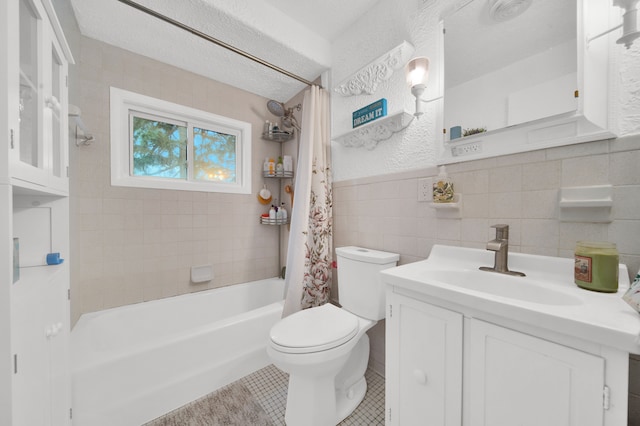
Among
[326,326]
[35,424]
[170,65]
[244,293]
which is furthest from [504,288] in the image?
[170,65]

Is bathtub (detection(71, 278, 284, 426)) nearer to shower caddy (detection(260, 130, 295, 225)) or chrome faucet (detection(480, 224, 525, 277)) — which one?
shower caddy (detection(260, 130, 295, 225))

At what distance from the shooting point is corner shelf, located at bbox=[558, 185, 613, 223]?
81cm

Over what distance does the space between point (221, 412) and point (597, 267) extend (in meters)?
1.76

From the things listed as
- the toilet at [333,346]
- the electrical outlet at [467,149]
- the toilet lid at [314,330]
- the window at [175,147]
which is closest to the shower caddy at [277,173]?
the window at [175,147]

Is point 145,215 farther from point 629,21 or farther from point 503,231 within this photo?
point 629,21

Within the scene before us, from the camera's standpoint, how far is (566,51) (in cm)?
89

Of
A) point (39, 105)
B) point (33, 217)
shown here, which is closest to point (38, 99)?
point (39, 105)

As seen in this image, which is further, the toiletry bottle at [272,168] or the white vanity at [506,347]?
the toiletry bottle at [272,168]

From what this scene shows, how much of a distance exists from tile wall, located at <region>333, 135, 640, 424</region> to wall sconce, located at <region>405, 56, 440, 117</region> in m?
0.41

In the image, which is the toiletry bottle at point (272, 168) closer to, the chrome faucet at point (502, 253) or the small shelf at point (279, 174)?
the small shelf at point (279, 174)

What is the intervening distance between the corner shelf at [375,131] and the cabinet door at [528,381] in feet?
3.62

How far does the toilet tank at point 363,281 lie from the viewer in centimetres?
134

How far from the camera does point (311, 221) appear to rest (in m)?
1.84

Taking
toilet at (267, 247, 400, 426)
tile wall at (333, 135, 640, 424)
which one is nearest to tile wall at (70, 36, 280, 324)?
toilet at (267, 247, 400, 426)
